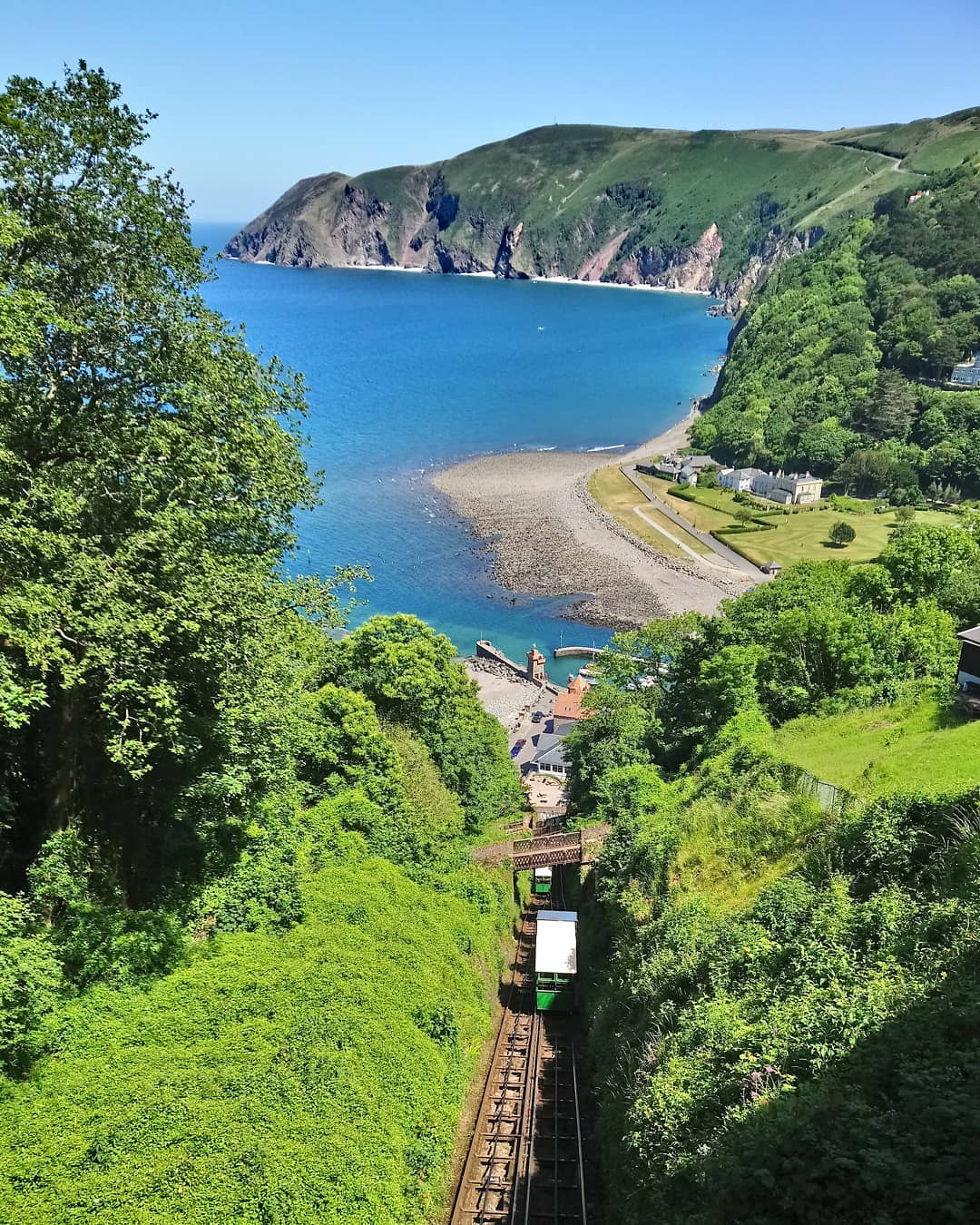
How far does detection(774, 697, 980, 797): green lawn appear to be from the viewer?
18922 mm

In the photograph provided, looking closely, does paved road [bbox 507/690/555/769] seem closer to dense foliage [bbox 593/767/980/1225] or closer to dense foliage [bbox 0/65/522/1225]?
dense foliage [bbox 593/767/980/1225]

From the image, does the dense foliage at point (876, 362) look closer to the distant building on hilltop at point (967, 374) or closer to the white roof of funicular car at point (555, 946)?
the distant building on hilltop at point (967, 374)

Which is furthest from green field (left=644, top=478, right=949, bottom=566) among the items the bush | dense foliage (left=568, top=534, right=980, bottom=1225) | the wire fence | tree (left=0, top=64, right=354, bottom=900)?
tree (left=0, top=64, right=354, bottom=900)

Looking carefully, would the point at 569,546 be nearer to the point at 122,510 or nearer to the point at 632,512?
the point at 632,512

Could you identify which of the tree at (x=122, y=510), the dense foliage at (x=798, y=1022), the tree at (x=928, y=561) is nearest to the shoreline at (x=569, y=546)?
the tree at (x=928, y=561)

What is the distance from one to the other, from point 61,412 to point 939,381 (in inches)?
5309

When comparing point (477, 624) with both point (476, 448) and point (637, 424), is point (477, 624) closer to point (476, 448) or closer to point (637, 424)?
point (476, 448)

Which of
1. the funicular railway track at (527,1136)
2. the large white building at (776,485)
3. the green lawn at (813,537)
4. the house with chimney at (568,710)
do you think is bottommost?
the house with chimney at (568,710)

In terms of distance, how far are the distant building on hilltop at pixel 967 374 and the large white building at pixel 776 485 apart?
109 ft

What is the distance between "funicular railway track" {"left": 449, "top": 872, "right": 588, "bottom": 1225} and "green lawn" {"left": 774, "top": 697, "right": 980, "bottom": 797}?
35.1 ft

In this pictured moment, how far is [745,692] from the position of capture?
3117 cm

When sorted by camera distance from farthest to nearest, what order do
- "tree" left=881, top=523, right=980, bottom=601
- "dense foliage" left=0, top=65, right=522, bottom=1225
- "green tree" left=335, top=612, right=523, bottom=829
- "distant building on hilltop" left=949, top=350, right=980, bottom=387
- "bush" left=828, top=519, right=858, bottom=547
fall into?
"distant building on hilltop" left=949, top=350, right=980, bottom=387 → "bush" left=828, top=519, right=858, bottom=547 → "tree" left=881, top=523, right=980, bottom=601 → "green tree" left=335, top=612, right=523, bottom=829 → "dense foliage" left=0, top=65, right=522, bottom=1225

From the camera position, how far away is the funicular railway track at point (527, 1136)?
16.5 meters

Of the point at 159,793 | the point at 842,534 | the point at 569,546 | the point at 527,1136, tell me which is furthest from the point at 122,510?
the point at 842,534
